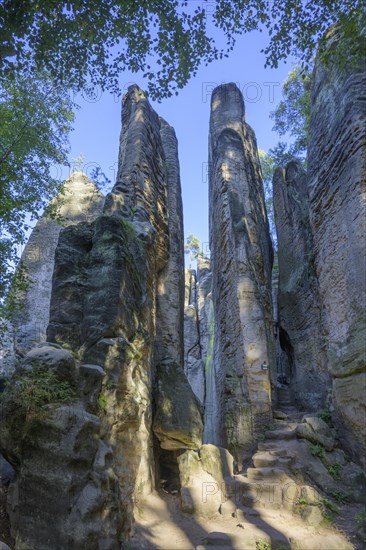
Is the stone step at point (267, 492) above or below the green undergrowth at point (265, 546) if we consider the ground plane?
above

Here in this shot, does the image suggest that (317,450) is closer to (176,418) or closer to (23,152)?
(176,418)

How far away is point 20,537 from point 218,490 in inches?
160

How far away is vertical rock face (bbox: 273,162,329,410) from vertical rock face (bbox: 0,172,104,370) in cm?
808

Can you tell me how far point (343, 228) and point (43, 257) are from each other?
12016 mm

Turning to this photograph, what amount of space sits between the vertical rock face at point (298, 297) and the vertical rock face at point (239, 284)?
3.47 feet

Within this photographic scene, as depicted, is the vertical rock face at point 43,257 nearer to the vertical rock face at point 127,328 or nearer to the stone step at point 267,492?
the vertical rock face at point 127,328

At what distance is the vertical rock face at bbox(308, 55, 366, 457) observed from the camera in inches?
262

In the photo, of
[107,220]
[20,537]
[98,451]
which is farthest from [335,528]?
[107,220]

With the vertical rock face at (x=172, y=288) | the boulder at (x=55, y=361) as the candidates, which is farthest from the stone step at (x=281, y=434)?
the boulder at (x=55, y=361)

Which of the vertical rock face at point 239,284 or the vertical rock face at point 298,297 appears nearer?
the vertical rock face at point 239,284

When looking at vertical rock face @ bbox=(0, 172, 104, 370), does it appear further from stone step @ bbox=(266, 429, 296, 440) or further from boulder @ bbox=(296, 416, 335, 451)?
boulder @ bbox=(296, 416, 335, 451)

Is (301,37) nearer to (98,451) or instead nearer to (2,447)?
(98,451)

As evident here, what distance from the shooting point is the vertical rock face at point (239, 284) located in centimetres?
909

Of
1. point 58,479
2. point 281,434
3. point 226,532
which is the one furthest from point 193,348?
point 58,479
